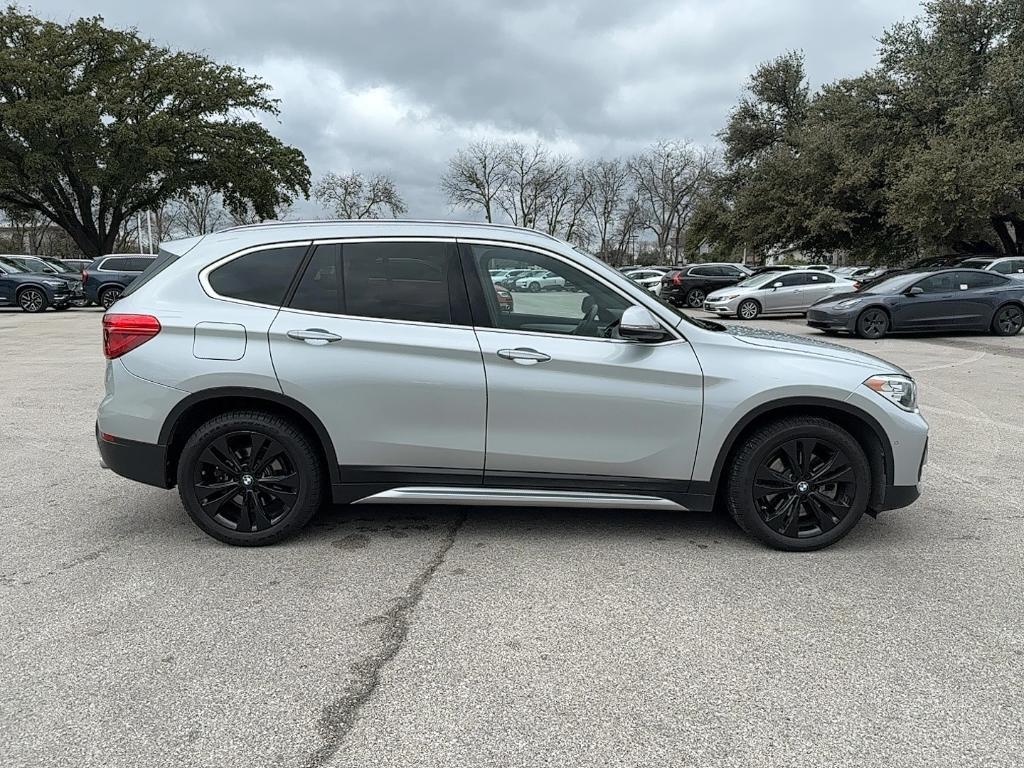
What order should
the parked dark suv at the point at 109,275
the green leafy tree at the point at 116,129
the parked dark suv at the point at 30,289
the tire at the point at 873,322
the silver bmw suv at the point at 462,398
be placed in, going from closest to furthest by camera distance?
the silver bmw suv at the point at 462,398
the tire at the point at 873,322
the parked dark suv at the point at 30,289
the parked dark suv at the point at 109,275
the green leafy tree at the point at 116,129

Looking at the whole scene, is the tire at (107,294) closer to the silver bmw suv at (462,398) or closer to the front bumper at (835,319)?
the front bumper at (835,319)

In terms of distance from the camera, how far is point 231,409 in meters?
3.81

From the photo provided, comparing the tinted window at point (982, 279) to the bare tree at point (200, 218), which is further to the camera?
the bare tree at point (200, 218)

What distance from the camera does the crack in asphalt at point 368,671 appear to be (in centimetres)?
231

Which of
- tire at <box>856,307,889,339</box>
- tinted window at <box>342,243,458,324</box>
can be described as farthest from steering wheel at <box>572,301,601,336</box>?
tire at <box>856,307,889,339</box>

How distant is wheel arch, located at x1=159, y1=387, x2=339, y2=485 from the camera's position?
3.69m

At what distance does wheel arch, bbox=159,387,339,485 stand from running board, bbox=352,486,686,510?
39 centimetres

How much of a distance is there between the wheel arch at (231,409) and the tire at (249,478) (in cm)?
5

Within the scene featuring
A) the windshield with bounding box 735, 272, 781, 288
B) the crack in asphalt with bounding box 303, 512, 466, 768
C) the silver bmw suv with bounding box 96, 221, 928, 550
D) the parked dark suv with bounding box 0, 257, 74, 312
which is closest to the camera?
the crack in asphalt with bounding box 303, 512, 466, 768

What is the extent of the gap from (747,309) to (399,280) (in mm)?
17695

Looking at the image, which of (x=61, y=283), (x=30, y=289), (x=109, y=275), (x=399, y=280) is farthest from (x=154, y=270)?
(x=30, y=289)

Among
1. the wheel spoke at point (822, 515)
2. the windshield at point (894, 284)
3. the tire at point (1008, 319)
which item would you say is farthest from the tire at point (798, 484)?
the tire at point (1008, 319)

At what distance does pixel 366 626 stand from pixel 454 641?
415 mm

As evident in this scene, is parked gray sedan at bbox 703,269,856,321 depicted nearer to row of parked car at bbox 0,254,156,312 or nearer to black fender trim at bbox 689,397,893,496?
black fender trim at bbox 689,397,893,496
